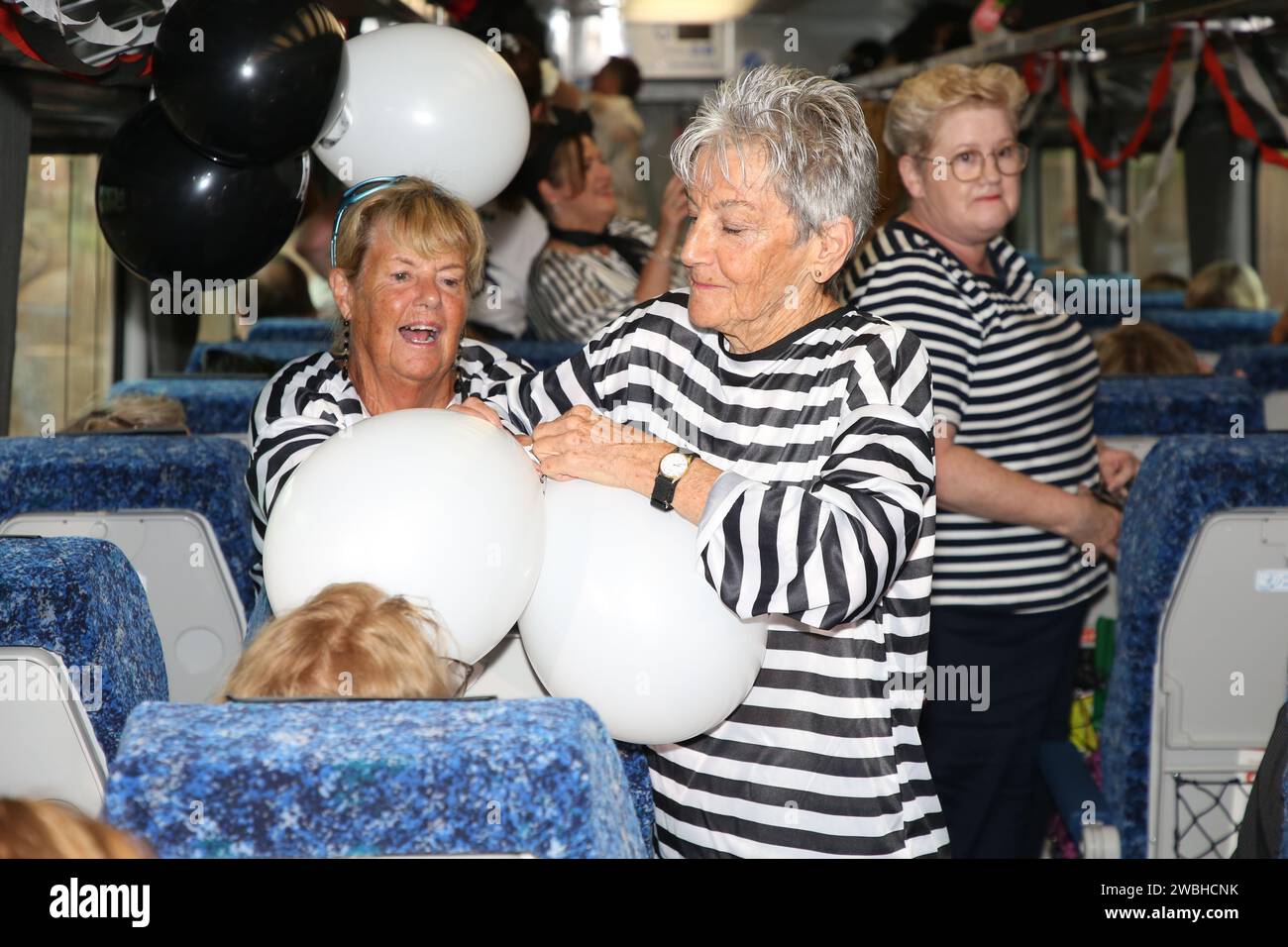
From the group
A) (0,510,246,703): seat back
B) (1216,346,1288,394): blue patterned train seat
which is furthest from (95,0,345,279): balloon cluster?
(1216,346,1288,394): blue patterned train seat

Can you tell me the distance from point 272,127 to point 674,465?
1.13 metres

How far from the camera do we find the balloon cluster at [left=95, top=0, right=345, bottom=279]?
2.37m

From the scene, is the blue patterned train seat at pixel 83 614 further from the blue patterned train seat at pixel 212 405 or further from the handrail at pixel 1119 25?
the handrail at pixel 1119 25

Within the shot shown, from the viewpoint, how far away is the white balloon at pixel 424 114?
105 inches

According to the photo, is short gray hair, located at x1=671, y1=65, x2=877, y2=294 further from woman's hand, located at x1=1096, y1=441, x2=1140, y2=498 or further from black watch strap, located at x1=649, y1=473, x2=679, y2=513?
woman's hand, located at x1=1096, y1=441, x2=1140, y2=498

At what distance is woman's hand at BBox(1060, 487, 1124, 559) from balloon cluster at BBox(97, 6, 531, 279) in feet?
4.40

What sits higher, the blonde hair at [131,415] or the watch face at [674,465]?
the blonde hair at [131,415]

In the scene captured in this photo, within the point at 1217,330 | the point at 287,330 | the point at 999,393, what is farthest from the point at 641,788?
the point at 1217,330

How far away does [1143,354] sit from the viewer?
4.14 meters

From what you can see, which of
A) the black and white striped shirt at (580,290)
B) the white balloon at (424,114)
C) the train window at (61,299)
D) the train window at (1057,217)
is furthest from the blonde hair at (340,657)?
the train window at (1057,217)

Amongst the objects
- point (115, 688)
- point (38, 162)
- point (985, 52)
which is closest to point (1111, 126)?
point (985, 52)

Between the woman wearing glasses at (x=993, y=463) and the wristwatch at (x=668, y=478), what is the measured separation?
104 cm

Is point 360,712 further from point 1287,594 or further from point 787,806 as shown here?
point 1287,594

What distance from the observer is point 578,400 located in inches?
82.1
